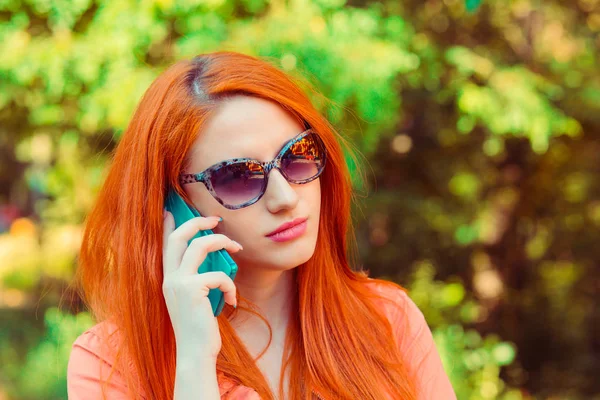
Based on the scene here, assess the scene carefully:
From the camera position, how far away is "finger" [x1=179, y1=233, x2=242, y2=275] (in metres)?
1.69

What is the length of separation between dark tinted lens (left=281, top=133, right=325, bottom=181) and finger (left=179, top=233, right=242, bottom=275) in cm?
26

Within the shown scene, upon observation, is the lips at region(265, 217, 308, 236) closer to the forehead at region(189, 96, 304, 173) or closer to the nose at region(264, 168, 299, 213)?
the nose at region(264, 168, 299, 213)

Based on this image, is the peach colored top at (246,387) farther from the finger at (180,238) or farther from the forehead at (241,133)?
the forehead at (241,133)

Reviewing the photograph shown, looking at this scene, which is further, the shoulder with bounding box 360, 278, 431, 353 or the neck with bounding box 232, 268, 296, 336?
the shoulder with bounding box 360, 278, 431, 353

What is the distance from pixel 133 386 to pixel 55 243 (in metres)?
4.16

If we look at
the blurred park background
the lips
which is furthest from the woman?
the blurred park background

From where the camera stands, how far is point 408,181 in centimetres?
526

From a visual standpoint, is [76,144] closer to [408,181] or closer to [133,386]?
[408,181]

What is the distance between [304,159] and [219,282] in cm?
40

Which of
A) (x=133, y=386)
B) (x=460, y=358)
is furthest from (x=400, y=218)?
(x=133, y=386)

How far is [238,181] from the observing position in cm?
175

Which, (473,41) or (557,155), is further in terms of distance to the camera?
(557,155)

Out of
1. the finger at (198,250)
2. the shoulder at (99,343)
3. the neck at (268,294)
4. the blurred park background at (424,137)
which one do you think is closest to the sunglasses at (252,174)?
the finger at (198,250)

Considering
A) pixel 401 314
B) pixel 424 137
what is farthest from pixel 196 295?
pixel 424 137
